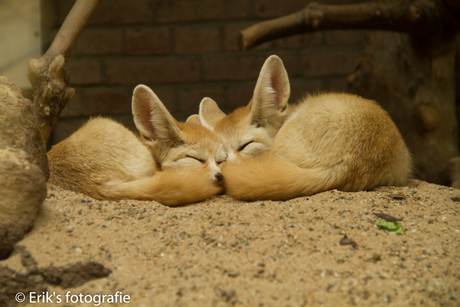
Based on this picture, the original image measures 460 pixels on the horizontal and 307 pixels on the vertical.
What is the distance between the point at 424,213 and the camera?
190 centimetres

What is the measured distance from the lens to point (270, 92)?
2662 millimetres

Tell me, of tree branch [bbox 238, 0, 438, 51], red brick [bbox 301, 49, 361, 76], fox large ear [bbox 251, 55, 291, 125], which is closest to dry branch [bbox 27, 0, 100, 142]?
tree branch [bbox 238, 0, 438, 51]

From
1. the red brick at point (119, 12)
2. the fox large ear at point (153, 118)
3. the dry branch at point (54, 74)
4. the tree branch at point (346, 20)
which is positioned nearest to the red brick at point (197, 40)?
the red brick at point (119, 12)

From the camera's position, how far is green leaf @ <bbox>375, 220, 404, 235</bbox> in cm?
164

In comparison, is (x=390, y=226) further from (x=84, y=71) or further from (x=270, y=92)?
(x=84, y=71)

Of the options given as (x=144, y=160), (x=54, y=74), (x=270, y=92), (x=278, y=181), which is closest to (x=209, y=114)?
(x=270, y=92)

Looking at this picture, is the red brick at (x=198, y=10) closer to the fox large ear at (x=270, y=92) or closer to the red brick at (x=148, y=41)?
the red brick at (x=148, y=41)

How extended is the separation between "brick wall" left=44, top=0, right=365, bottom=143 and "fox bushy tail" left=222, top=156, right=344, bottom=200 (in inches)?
98.0

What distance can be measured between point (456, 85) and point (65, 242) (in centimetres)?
382

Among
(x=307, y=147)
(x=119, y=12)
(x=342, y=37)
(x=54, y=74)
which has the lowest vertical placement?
(x=307, y=147)

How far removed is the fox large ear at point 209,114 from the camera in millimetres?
3177

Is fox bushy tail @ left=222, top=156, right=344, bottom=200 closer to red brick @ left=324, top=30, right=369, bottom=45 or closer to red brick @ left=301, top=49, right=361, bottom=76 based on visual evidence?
red brick @ left=301, top=49, right=361, bottom=76

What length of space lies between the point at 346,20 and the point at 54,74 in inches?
86.3

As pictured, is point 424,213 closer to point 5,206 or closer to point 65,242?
point 65,242
